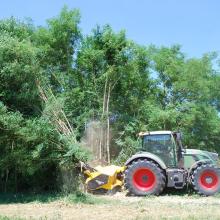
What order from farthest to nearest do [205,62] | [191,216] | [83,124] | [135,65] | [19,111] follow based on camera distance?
[205,62]
[135,65]
[83,124]
[19,111]
[191,216]

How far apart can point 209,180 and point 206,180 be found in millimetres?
92

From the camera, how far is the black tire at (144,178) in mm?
12792

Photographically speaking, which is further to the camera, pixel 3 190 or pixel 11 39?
pixel 3 190

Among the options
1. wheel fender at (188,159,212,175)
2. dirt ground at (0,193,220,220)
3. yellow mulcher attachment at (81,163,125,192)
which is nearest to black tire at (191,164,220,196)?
wheel fender at (188,159,212,175)

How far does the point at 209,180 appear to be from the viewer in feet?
41.8

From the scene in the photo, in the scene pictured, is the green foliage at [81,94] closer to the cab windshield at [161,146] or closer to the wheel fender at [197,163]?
the cab windshield at [161,146]

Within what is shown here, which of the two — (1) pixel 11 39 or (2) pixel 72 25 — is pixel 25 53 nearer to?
(1) pixel 11 39

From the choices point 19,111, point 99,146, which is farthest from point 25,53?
point 99,146

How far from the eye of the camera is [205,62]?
2383 cm

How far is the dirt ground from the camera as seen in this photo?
30.8 ft

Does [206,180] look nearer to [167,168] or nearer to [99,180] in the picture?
[167,168]

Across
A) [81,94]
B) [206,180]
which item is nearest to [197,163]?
[206,180]

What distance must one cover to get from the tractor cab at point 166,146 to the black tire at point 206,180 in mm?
652

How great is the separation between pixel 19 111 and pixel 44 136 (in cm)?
119
